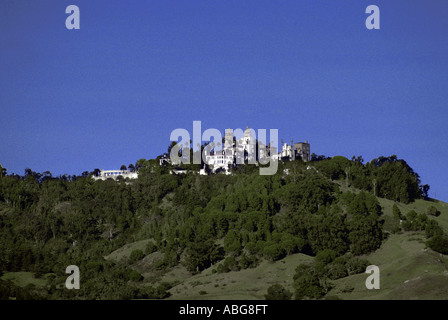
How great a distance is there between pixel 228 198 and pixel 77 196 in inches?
1479

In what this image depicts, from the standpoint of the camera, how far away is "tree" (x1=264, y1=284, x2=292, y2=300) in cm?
11879

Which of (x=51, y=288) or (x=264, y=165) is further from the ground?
(x=264, y=165)

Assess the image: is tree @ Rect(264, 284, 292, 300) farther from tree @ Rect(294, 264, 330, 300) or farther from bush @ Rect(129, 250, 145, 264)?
bush @ Rect(129, 250, 145, 264)

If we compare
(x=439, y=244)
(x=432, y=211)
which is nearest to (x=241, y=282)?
(x=439, y=244)

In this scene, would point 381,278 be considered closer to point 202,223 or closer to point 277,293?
point 277,293

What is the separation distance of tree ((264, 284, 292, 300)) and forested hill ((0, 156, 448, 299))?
1501 millimetres

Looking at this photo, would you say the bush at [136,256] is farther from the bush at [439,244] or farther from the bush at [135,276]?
the bush at [439,244]

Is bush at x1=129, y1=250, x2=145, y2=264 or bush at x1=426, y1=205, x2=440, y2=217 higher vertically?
bush at x1=426, y1=205, x2=440, y2=217

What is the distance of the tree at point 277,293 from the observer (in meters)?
119

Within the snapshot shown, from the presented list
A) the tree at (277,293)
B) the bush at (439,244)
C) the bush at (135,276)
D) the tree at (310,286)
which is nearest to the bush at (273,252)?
the tree at (310,286)

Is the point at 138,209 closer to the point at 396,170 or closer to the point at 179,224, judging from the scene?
the point at 179,224

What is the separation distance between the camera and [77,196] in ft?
627

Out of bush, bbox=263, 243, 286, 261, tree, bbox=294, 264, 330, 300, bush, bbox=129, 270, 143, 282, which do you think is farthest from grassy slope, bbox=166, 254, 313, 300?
bush, bbox=129, 270, 143, 282
